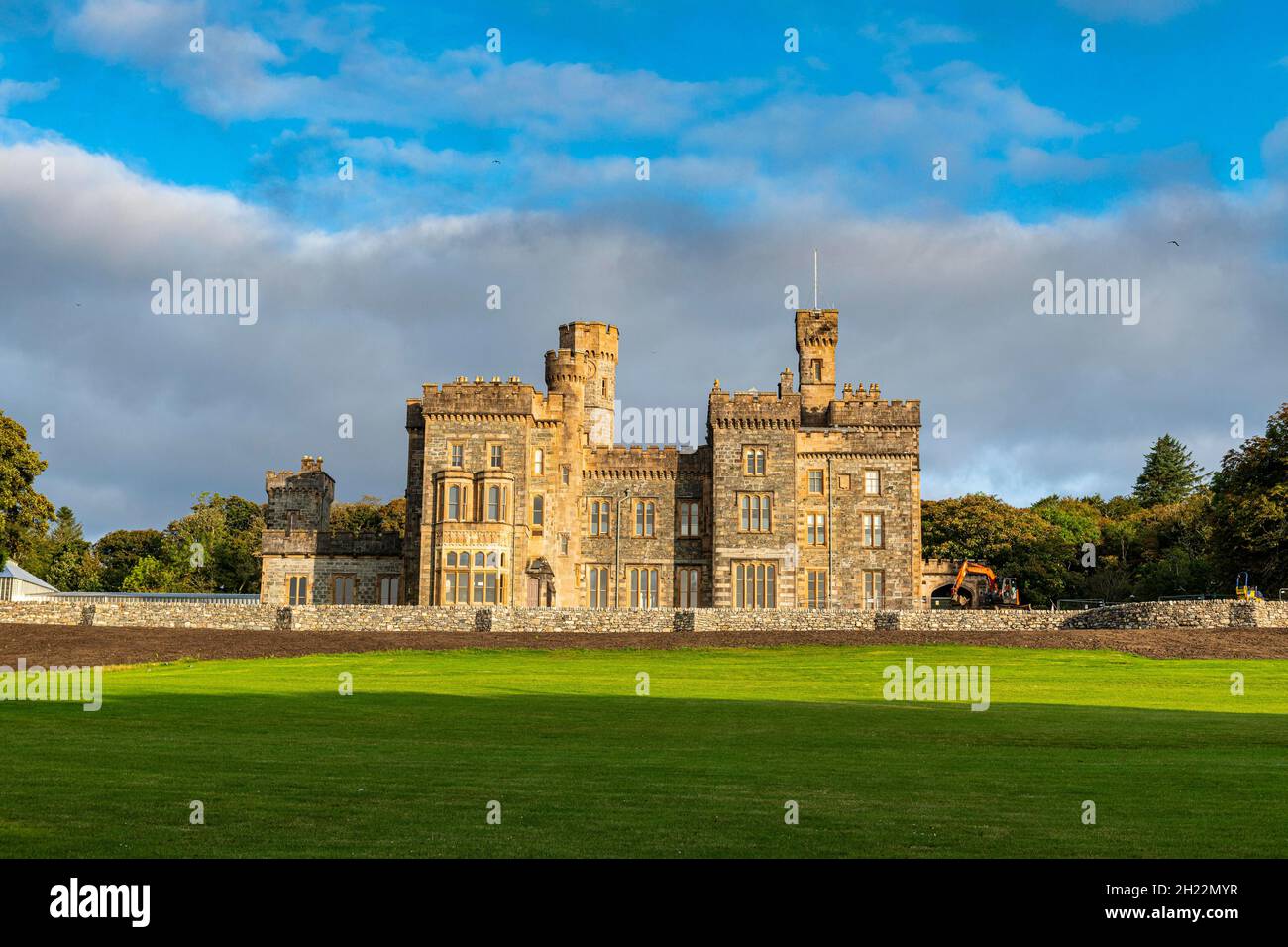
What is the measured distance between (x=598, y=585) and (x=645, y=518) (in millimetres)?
4178

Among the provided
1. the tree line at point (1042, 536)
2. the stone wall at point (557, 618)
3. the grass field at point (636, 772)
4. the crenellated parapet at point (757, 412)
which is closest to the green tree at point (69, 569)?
the tree line at point (1042, 536)

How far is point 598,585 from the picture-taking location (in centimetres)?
6612

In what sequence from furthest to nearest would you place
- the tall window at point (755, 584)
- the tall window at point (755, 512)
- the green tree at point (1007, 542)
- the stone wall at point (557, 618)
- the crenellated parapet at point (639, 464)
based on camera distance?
1. the green tree at point (1007, 542)
2. the crenellated parapet at point (639, 464)
3. the tall window at point (755, 512)
4. the tall window at point (755, 584)
5. the stone wall at point (557, 618)

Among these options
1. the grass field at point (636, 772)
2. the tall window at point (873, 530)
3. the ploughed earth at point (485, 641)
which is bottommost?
the grass field at point (636, 772)

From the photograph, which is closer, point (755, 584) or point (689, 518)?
point (755, 584)

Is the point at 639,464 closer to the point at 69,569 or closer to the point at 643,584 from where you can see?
the point at 643,584

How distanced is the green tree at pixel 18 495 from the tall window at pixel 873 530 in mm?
39050

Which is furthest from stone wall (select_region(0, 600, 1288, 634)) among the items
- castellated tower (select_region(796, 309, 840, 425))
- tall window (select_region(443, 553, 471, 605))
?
castellated tower (select_region(796, 309, 840, 425))

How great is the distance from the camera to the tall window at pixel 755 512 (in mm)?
64062

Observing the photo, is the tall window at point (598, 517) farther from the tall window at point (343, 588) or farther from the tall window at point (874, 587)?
the tall window at point (874, 587)

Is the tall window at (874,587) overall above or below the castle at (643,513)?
below

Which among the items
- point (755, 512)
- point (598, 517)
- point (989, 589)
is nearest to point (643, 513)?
point (598, 517)

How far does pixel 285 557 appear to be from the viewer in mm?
66000
